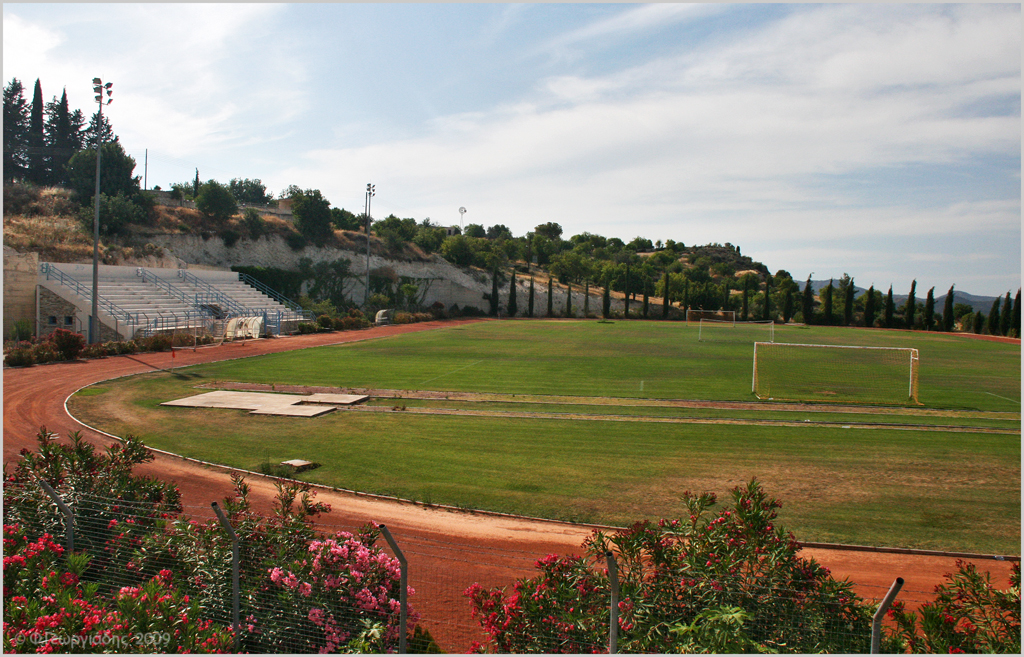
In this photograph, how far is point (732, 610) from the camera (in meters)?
4.87

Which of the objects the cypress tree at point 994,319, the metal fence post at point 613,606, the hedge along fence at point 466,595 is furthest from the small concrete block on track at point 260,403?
the cypress tree at point 994,319

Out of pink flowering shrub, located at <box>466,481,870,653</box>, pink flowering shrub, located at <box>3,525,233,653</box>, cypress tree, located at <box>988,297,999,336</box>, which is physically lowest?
pink flowering shrub, located at <box>3,525,233,653</box>

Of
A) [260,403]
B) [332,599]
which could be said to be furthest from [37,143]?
[332,599]

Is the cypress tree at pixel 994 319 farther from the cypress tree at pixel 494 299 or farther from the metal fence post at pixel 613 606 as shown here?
the metal fence post at pixel 613 606

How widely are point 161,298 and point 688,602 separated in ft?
136

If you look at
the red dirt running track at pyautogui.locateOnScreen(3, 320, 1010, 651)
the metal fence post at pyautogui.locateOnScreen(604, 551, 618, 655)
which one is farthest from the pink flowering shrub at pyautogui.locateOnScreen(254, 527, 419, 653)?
the metal fence post at pyautogui.locateOnScreen(604, 551, 618, 655)

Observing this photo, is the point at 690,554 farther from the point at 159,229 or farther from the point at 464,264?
the point at 464,264

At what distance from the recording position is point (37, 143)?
72875 mm

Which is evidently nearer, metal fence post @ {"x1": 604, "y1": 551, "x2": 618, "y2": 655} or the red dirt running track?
metal fence post @ {"x1": 604, "y1": 551, "x2": 618, "y2": 655}

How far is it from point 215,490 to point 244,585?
219 inches

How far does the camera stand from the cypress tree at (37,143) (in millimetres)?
71438

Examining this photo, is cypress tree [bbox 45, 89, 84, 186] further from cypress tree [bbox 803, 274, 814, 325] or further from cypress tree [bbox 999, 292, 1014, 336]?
cypress tree [bbox 999, 292, 1014, 336]

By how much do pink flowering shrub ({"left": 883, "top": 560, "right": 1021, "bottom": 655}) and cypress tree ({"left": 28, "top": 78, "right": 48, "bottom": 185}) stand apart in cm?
9065

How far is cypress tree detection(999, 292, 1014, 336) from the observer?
5406cm
